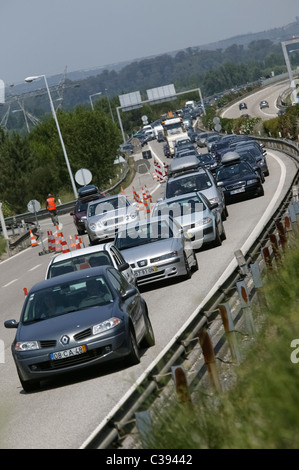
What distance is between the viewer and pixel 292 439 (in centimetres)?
600

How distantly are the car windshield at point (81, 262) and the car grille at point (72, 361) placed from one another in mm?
3879

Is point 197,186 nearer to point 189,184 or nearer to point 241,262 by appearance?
point 189,184

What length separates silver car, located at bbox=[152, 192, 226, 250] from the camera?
2547cm

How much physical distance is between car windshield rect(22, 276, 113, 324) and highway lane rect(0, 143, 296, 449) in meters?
0.83

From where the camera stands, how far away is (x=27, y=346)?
1302 centimetres

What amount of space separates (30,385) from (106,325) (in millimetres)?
1216

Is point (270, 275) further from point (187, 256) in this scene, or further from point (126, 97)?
point (126, 97)

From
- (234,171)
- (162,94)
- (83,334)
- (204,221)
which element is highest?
(83,334)

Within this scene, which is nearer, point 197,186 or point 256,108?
point 197,186

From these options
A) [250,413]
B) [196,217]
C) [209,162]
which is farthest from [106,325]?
[209,162]

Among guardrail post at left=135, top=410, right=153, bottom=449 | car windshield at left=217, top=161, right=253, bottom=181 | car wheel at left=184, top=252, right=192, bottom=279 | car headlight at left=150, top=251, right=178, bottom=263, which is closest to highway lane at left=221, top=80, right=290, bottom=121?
car windshield at left=217, top=161, right=253, bottom=181

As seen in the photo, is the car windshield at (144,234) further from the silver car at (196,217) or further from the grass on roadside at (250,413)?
the grass on roadside at (250,413)
